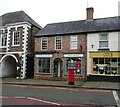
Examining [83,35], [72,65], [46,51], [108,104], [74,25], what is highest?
[74,25]

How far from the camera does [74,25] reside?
945 inches

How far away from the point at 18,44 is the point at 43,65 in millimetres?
4417

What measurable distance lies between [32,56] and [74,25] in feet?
21.9

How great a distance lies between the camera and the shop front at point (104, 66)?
20080mm

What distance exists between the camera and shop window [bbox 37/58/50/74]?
2319 centimetres

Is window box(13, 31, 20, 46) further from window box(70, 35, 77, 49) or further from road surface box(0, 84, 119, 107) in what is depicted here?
road surface box(0, 84, 119, 107)

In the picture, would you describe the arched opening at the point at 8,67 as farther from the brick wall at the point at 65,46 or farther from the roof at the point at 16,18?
the brick wall at the point at 65,46

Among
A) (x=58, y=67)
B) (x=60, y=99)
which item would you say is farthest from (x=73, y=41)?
(x=60, y=99)

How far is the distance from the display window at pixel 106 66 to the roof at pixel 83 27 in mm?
3052

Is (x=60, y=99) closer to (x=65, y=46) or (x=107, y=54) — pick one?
(x=107, y=54)

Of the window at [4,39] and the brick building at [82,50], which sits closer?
the brick building at [82,50]

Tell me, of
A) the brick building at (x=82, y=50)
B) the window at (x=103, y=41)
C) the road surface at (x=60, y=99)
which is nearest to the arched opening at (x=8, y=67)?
the brick building at (x=82, y=50)

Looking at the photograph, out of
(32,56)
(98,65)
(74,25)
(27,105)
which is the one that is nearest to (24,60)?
(32,56)

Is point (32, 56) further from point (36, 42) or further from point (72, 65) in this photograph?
point (72, 65)
